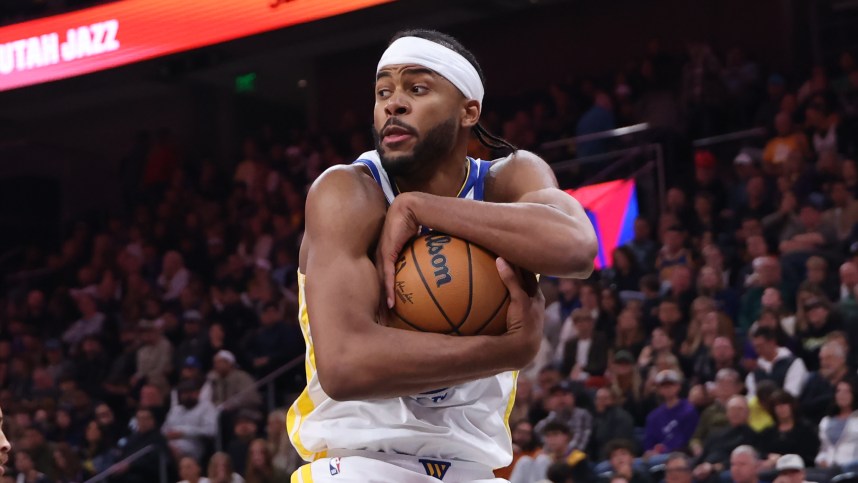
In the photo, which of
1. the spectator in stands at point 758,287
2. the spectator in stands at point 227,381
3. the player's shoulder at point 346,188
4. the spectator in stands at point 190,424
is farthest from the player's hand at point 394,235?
the spectator in stands at point 227,381

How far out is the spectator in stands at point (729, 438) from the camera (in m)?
8.46

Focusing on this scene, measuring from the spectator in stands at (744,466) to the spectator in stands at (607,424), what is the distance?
3.85 feet

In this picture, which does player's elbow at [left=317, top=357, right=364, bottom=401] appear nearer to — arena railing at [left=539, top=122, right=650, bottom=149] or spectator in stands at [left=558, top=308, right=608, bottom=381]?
spectator in stands at [left=558, top=308, right=608, bottom=381]

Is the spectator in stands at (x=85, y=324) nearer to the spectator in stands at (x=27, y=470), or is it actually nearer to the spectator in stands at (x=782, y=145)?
the spectator in stands at (x=27, y=470)

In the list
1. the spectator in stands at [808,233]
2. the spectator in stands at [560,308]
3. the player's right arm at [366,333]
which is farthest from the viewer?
the spectator in stands at [560,308]

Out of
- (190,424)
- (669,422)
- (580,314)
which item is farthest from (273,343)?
(669,422)

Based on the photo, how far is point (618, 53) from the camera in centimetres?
1609

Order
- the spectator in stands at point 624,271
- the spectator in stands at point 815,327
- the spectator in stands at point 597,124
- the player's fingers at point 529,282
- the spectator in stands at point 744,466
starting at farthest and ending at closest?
the spectator in stands at point 597,124, the spectator in stands at point 624,271, the spectator in stands at point 815,327, the spectator in stands at point 744,466, the player's fingers at point 529,282

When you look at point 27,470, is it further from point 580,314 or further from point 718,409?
point 718,409

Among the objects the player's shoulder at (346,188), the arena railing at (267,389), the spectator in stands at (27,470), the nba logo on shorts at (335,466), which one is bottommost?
the nba logo on shorts at (335,466)

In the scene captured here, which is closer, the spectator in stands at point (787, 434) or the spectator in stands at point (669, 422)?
the spectator in stands at point (787, 434)

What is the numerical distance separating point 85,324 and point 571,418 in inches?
269

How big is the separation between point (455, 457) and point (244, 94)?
15846mm

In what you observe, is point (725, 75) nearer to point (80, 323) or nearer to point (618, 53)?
point (618, 53)
